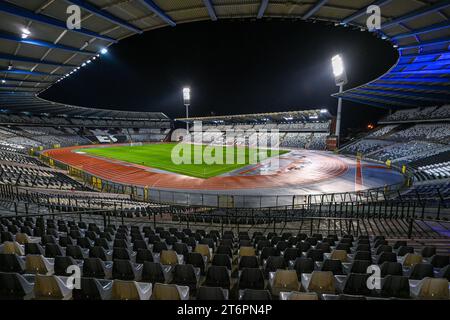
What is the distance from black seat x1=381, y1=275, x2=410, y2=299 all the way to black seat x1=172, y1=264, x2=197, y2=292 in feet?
12.8

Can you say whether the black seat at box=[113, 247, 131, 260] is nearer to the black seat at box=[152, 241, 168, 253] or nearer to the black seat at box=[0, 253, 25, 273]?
the black seat at box=[152, 241, 168, 253]

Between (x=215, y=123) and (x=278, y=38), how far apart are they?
45547mm

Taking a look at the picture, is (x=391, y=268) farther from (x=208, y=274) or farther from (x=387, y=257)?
(x=208, y=274)

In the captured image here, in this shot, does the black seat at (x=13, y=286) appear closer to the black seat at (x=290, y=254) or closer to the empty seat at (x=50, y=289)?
the empty seat at (x=50, y=289)

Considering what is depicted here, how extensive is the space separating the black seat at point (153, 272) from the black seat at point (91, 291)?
3.61ft

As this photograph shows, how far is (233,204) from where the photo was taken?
15.4 metres

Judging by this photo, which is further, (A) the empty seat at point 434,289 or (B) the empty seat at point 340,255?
(B) the empty seat at point 340,255

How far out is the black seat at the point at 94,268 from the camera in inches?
213

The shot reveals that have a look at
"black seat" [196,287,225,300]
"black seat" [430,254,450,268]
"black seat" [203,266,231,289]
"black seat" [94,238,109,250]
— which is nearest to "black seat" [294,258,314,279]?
"black seat" [203,266,231,289]

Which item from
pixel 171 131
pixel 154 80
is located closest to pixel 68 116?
pixel 154 80

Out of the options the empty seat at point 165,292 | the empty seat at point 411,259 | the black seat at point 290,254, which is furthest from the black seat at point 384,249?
the empty seat at point 165,292

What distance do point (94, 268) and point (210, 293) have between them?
127 inches

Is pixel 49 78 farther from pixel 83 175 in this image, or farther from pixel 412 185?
pixel 412 185

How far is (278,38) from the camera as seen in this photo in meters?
49.5
